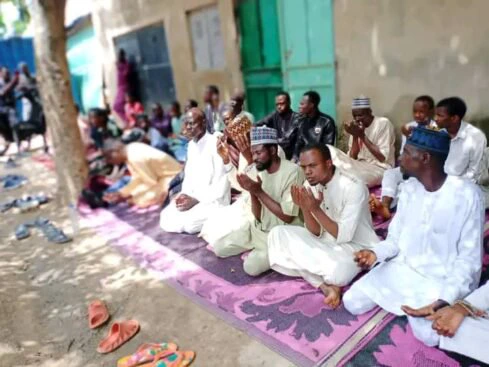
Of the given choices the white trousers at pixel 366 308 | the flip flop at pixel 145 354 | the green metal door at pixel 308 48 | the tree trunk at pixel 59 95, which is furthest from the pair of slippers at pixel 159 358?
the tree trunk at pixel 59 95

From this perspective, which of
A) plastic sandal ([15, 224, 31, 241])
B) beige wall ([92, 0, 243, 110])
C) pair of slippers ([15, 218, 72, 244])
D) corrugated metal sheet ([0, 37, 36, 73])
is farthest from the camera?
corrugated metal sheet ([0, 37, 36, 73])

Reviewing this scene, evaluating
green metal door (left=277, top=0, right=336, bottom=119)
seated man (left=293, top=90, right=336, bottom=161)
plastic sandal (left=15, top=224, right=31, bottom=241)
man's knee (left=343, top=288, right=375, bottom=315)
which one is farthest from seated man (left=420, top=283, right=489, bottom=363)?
plastic sandal (left=15, top=224, right=31, bottom=241)

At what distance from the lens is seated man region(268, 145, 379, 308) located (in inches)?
109

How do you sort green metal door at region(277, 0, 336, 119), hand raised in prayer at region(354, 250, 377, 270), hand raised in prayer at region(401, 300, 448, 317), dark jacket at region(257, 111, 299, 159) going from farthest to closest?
green metal door at region(277, 0, 336, 119) < dark jacket at region(257, 111, 299, 159) < hand raised in prayer at region(354, 250, 377, 270) < hand raised in prayer at region(401, 300, 448, 317)

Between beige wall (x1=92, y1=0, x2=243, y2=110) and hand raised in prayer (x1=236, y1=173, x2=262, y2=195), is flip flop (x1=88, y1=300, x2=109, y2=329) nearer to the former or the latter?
hand raised in prayer (x1=236, y1=173, x2=262, y2=195)

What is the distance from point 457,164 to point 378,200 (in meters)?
0.76

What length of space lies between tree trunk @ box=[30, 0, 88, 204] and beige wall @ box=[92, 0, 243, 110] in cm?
303

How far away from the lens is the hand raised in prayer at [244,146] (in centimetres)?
366

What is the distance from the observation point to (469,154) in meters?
3.71

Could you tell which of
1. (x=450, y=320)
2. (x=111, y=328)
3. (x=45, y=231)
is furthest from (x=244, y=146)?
(x=45, y=231)

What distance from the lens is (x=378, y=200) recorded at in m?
4.00

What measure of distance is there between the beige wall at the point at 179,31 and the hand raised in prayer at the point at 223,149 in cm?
360

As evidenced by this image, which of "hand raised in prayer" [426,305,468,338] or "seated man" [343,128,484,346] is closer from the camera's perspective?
"hand raised in prayer" [426,305,468,338]

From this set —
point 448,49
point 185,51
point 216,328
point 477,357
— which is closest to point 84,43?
point 185,51
